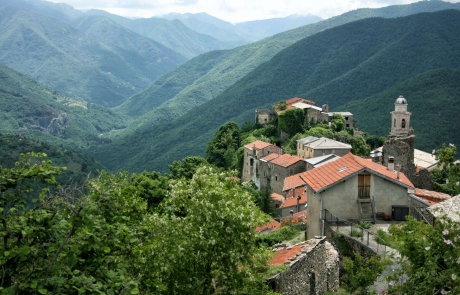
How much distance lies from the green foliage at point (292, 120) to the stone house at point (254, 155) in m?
7.86

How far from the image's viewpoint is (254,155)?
60531 millimetres

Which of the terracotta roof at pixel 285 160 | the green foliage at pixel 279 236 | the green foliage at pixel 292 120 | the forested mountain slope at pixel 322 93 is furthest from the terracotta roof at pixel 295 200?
the forested mountain slope at pixel 322 93

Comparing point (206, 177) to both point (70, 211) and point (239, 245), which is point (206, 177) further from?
point (70, 211)

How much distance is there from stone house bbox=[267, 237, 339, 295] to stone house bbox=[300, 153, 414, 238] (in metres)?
4.76

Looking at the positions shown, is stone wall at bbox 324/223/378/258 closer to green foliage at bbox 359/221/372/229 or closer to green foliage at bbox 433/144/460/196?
green foliage at bbox 359/221/372/229

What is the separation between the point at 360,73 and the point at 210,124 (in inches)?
2195

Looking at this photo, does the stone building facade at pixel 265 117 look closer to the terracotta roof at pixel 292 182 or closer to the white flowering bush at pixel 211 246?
the terracotta roof at pixel 292 182

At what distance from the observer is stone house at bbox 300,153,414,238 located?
20.5 meters

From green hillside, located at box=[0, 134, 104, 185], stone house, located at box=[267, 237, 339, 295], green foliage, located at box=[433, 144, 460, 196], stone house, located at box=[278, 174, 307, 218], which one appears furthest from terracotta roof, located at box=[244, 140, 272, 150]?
green hillside, located at box=[0, 134, 104, 185]

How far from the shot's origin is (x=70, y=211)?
8.95 m

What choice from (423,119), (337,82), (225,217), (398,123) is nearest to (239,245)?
(225,217)

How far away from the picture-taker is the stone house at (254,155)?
195 ft

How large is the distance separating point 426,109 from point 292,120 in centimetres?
4834

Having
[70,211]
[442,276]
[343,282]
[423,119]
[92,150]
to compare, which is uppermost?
[70,211]
